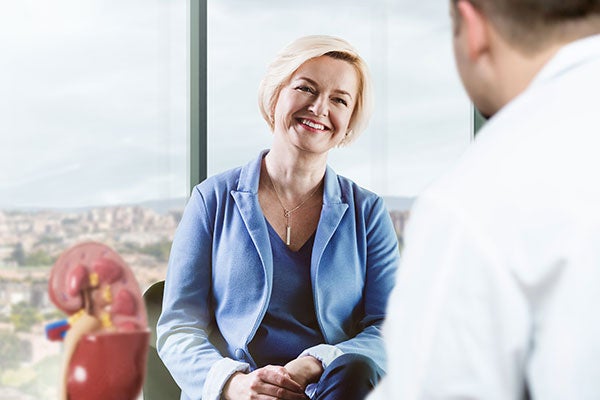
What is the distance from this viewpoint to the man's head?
89 cm

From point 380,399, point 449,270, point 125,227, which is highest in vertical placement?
point 449,270

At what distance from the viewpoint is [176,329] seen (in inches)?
102

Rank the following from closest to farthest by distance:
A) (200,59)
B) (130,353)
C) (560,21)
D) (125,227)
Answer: (560,21), (130,353), (200,59), (125,227)

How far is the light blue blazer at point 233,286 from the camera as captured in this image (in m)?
2.56

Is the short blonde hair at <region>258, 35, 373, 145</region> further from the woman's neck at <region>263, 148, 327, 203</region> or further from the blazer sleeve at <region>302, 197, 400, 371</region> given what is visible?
the blazer sleeve at <region>302, 197, 400, 371</region>

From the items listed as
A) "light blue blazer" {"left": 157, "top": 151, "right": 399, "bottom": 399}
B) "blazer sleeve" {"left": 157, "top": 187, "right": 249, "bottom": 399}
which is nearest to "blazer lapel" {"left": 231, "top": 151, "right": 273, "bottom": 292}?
"light blue blazer" {"left": 157, "top": 151, "right": 399, "bottom": 399}

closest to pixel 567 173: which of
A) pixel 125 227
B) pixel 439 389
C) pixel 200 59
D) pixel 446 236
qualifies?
pixel 446 236

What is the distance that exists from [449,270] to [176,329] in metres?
1.90

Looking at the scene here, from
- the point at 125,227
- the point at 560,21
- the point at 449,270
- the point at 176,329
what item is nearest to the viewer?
the point at 449,270

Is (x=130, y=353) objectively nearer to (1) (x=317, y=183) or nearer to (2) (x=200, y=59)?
(1) (x=317, y=183)

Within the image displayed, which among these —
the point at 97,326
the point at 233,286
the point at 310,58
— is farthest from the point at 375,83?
the point at 97,326

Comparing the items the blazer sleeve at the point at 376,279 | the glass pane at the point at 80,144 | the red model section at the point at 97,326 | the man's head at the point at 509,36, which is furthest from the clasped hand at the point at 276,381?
the man's head at the point at 509,36

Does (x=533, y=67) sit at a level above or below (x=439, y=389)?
A: above

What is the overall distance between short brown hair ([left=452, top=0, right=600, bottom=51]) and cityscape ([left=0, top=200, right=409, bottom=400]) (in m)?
2.14
